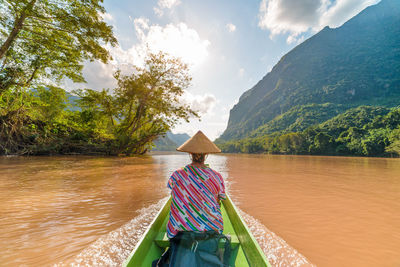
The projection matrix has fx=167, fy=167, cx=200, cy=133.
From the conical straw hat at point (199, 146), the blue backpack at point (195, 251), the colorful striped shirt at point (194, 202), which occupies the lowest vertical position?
the blue backpack at point (195, 251)

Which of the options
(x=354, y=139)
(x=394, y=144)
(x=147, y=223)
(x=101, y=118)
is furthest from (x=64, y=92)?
(x=354, y=139)

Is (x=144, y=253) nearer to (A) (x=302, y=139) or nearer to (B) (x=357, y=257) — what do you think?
(B) (x=357, y=257)

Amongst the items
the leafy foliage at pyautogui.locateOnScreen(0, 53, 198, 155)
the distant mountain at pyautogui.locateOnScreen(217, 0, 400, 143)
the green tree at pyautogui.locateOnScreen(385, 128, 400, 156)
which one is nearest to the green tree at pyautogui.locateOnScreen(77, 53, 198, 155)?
the leafy foliage at pyautogui.locateOnScreen(0, 53, 198, 155)

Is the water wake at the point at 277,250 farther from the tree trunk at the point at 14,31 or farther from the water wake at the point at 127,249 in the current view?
the tree trunk at the point at 14,31

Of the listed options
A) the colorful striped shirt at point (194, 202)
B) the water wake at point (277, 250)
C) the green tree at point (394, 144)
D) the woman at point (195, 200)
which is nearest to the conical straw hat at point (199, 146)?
the woman at point (195, 200)

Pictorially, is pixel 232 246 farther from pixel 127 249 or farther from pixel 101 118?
pixel 101 118

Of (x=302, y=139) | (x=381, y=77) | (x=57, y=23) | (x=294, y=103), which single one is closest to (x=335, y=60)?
(x=381, y=77)

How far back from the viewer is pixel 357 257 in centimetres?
234

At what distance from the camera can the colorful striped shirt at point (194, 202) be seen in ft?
6.16

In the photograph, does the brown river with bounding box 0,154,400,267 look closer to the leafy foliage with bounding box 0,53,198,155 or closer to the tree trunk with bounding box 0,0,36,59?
the tree trunk with bounding box 0,0,36,59

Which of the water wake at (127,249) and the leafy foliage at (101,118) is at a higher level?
the leafy foliage at (101,118)

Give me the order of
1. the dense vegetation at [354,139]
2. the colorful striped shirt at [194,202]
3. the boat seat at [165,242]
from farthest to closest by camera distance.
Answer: the dense vegetation at [354,139], the boat seat at [165,242], the colorful striped shirt at [194,202]

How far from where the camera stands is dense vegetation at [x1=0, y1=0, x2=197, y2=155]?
902 cm

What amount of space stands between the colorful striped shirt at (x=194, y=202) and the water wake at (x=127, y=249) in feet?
3.16
